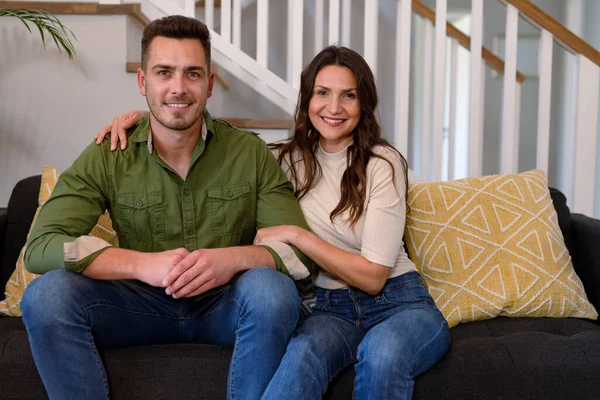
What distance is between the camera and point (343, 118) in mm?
1745

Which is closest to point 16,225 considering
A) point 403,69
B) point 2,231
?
point 2,231

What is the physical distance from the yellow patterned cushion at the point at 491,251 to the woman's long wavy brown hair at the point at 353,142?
0.78 ft

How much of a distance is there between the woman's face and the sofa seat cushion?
60 centimetres

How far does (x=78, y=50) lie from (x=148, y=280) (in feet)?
4.77

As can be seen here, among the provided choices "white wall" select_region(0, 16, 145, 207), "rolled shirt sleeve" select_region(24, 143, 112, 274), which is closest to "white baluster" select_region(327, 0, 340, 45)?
"white wall" select_region(0, 16, 145, 207)

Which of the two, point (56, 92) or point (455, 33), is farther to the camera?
point (455, 33)

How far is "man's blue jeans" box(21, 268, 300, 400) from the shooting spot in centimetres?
134

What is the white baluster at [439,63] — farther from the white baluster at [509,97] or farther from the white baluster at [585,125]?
the white baluster at [585,125]

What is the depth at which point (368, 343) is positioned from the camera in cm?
143

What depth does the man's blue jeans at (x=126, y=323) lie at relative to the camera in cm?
134

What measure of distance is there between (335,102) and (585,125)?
48.8 inches

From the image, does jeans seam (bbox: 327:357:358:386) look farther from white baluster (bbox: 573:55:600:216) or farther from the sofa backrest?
white baluster (bbox: 573:55:600:216)

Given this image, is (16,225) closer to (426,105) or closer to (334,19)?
(334,19)

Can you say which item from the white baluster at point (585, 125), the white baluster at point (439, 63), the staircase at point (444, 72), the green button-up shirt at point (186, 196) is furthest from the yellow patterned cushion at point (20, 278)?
the white baluster at point (585, 125)
